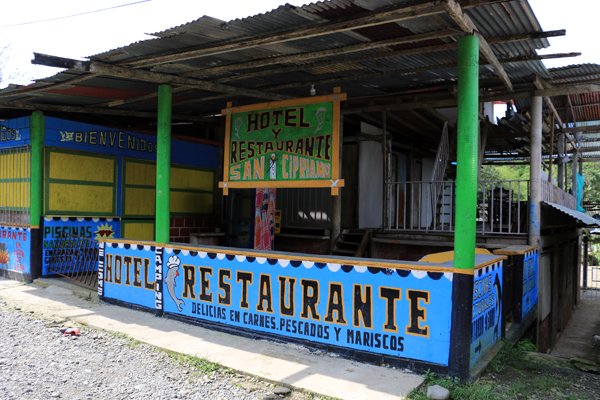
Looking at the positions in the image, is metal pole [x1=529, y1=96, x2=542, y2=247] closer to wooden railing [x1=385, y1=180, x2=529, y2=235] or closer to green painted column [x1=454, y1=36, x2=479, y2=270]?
wooden railing [x1=385, y1=180, x2=529, y2=235]

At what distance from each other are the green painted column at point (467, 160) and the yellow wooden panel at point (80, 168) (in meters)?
7.38

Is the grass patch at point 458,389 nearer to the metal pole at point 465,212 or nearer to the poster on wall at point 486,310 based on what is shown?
the metal pole at point 465,212

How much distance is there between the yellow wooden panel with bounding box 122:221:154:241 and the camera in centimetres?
1014

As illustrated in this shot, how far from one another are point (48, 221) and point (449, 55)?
7379 millimetres

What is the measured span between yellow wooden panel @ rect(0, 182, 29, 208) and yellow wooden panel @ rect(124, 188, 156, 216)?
183cm

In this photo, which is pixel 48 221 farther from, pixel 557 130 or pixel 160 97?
pixel 557 130

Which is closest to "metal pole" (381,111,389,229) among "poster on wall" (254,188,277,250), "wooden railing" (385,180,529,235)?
"wooden railing" (385,180,529,235)

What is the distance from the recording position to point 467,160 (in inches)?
181

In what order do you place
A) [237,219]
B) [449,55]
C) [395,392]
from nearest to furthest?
[395,392], [449,55], [237,219]

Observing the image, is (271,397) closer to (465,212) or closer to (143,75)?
(465,212)

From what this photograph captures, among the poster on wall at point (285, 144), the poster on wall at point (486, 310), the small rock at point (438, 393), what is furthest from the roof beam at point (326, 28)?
the small rock at point (438, 393)

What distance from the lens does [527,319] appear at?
7438 millimetres

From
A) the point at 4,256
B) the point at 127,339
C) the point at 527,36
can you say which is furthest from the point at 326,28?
the point at 4,256

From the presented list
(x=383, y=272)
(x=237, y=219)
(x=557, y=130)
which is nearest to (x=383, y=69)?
(x=383, y=272)
